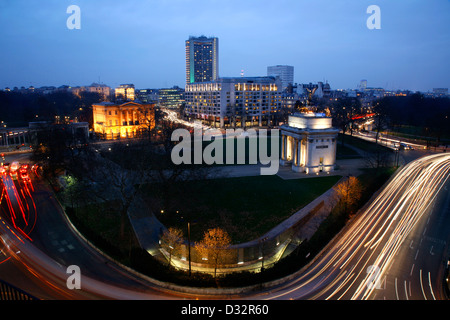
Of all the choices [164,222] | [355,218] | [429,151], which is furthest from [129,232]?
[429,151]

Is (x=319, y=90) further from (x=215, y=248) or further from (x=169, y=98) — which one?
(x=215, y=248)

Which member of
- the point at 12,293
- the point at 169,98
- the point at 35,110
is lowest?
the point at 12,293

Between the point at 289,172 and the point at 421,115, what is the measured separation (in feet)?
221

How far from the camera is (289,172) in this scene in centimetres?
4084

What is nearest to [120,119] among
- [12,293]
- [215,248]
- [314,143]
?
[314,143]

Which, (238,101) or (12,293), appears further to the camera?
(238,101)

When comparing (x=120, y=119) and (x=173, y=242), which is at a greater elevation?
(x=120, y=119)

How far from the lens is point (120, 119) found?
238 ft

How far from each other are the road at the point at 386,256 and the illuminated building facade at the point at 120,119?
5493 cm

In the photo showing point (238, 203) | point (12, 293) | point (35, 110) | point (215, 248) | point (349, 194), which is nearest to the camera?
point (12, 293)

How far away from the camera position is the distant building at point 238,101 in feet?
310

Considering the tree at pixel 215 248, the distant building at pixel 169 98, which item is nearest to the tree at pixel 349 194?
the tree at pixel 215 248

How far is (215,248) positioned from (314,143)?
26316mm

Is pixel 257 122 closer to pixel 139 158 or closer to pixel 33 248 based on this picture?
pixel 139 158
